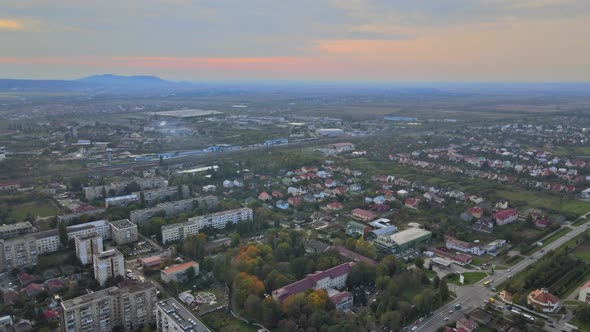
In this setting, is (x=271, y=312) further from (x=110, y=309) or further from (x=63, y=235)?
(x=63, y=235)

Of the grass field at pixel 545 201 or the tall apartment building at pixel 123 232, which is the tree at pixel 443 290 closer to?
the grass field at pixel 545 201

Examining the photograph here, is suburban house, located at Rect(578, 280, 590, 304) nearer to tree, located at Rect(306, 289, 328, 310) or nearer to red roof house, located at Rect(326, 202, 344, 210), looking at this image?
tree, located at Rect(306, 289, 328, 310)

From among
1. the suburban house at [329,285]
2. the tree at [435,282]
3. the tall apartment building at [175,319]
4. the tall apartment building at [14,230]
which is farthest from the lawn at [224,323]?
the tall apartment building at [14,230]

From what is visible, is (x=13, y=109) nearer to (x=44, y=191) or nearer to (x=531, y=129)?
(x=44, y=191)

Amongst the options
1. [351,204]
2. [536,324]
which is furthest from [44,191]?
[536,324]

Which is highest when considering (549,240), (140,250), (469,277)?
(549,240)

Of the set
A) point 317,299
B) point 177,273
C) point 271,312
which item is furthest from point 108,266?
point 317,299
